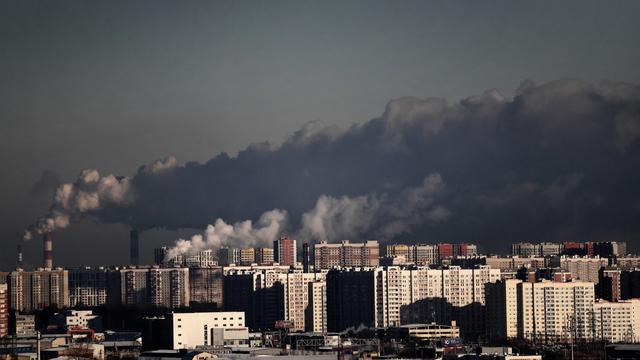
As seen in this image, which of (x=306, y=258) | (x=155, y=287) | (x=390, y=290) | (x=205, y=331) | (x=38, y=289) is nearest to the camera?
(x=205, y=331)

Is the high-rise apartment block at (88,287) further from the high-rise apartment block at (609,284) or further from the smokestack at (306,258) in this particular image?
the high-rise apartment block at (609,284)

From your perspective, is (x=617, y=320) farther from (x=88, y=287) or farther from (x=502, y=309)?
(x=88, y=287)

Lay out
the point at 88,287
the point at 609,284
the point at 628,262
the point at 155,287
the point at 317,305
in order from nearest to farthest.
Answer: the point at 317,305 < the point at 609,284 < the point at 155,287 < the point at 628,262 < the point at 88,287

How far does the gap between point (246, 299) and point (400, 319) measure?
4.35 metres

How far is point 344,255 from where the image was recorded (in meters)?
46.0

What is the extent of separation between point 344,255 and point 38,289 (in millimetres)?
7297

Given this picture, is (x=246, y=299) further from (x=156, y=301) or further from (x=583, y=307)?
(x=583, y=307)

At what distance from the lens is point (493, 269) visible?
40312 millimetres

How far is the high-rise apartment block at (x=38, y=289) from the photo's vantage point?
43.3 m

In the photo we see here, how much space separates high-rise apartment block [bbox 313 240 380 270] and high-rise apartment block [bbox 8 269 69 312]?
5937mm

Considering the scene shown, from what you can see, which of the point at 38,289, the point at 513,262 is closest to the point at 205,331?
the point at 38,289

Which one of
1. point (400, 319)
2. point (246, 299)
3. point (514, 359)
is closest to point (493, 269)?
point (400, 319)

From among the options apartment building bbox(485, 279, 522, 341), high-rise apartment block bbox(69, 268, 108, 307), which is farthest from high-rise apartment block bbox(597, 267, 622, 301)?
high-rise apartment block bbox(69, 268, 108, 307)

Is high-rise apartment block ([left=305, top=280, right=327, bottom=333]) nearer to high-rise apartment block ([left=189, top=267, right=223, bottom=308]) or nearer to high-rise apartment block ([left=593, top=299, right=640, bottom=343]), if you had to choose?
high-rise apartment block ([left=189, top=267, right=223, bottom=308])
